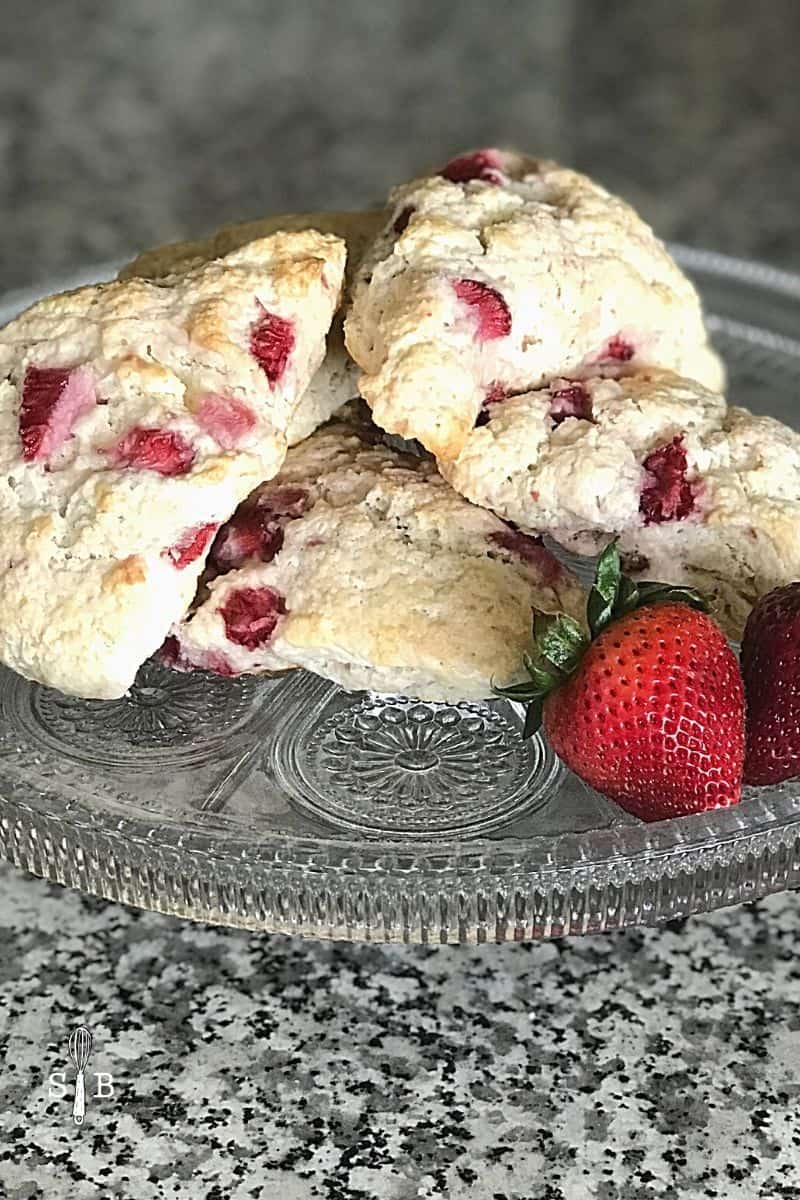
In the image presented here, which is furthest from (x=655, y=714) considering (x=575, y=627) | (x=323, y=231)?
(x=323, y=231)

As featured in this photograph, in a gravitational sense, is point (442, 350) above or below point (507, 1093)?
above

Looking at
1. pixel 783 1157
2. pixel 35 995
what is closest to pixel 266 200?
pixel 35 995

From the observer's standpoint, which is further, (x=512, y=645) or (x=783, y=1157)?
(x=512, y=645)

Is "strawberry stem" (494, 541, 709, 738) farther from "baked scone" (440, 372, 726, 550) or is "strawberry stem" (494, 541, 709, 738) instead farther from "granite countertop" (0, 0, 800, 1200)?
"granite countertop" (0, 0, 800, 1200)

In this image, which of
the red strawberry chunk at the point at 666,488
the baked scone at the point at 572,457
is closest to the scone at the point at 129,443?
the baked scone at the point at 572,457

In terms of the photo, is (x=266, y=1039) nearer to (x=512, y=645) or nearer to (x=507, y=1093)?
(x=507, y=1093)

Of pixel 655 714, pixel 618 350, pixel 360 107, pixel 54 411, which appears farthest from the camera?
pixel 360 107

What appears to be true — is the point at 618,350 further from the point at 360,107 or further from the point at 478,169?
the point at 360,107

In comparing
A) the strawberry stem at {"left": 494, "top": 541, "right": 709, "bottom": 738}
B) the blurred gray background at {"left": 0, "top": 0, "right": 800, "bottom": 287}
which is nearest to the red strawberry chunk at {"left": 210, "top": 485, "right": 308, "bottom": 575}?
the strawberry stem at {"left": 494, "top": 541, "right": 709, "bottom": 738}
